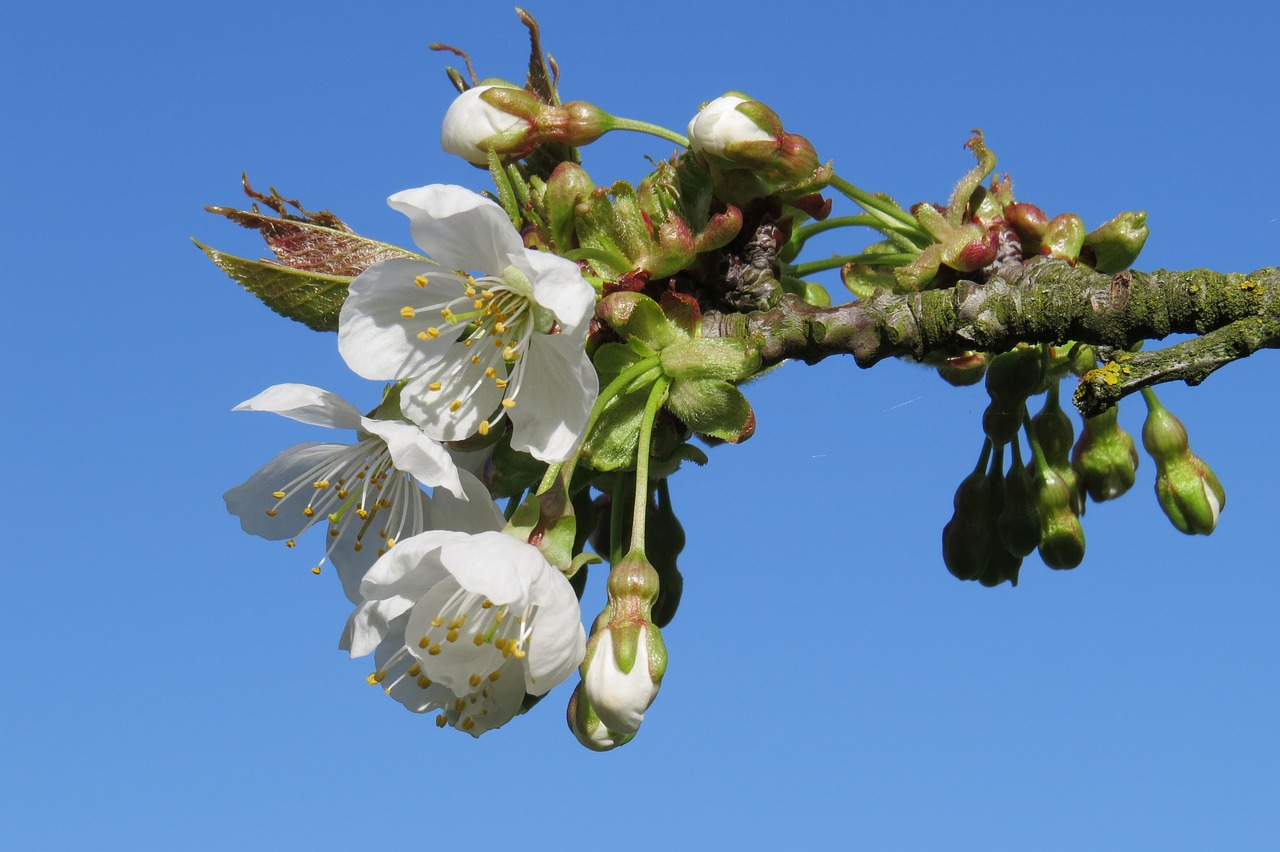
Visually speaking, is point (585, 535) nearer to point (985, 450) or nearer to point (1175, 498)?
point (985, 450)

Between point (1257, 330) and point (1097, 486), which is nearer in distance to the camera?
point (1257, 330)

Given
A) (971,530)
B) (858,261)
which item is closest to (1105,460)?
(971,530)

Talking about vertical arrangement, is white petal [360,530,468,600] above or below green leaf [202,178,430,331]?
below

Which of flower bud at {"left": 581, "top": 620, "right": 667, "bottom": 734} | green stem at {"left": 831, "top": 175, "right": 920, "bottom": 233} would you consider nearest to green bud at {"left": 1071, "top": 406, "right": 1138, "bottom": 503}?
green stem at {"left": 831, "top": 175, "right": 920, "bottom": 233}

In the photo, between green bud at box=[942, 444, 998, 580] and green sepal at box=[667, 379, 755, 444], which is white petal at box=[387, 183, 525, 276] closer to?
green sepal at box=[667, 379, 755, 444]

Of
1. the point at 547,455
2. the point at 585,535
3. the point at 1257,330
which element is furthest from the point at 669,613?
the point at 1257,330
